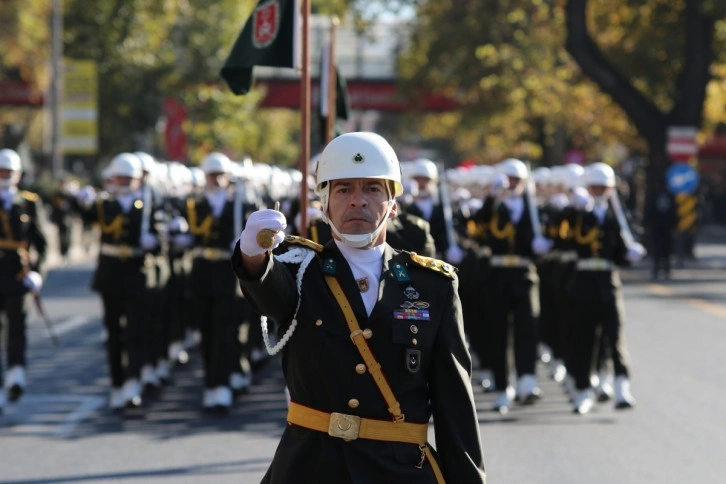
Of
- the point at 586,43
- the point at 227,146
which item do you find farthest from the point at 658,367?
the point at 227,146

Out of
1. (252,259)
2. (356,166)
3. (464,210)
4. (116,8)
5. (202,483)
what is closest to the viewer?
(252,259)

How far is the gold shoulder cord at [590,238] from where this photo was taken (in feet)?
44.9

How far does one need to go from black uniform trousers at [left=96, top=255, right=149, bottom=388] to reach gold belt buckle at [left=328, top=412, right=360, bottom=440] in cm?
863

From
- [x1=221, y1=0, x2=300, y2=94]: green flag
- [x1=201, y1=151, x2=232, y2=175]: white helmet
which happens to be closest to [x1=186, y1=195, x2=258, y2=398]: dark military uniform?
[x1=201, y1=151, x2=232, y2=175]: white helmet

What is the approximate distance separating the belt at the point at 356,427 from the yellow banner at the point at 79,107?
3501 centimetres

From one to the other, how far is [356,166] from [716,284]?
87.0 feet

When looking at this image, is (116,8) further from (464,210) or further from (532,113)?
(464,210)

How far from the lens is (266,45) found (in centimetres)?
1037

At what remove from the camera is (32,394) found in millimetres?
14328

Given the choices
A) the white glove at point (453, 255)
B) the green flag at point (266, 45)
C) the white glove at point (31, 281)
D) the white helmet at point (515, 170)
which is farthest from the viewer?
the white helmet at point (515, 170)

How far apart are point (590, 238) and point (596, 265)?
230 mm

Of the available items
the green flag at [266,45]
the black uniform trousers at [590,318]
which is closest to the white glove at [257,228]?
the green flag at [266,45]

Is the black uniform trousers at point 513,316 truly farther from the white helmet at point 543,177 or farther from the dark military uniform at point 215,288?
the white helmet at point 543,177

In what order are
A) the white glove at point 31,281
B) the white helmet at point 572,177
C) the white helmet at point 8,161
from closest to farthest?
the white helmet at point 8,161
the white glove at point 31,281
the white helmet at point 572,177
